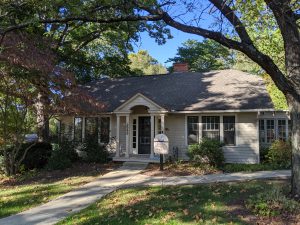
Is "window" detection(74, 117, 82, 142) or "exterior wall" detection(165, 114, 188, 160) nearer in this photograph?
"exterior wall" detection(165, 114, 188, 160)

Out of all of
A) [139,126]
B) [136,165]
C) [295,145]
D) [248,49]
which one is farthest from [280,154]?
[248,49]

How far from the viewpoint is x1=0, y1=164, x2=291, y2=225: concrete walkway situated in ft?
27.6

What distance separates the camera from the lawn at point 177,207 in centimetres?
745

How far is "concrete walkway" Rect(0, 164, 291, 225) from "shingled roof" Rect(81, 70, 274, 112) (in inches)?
152

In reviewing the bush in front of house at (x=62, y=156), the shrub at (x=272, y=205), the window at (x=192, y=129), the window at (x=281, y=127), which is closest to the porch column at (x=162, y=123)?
the window at (x=192, y=129)

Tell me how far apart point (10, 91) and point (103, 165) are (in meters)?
5.90

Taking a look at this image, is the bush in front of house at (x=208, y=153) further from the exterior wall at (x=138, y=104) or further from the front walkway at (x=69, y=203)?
the front walkway at (x=69, y=203)

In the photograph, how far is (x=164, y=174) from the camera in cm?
1416

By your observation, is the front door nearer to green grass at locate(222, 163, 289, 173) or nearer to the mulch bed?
the mulch bed

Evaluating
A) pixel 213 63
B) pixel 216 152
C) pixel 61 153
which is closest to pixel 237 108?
pixel 216 152

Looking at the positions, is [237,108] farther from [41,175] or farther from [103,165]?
[41,175]

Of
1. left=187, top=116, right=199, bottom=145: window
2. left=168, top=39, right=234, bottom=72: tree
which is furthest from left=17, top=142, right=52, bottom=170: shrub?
left=168, top=39, right=234, bottom=72: tree

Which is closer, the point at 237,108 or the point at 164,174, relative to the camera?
the point at 164,174

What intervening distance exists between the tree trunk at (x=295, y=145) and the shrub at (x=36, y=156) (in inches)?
497
